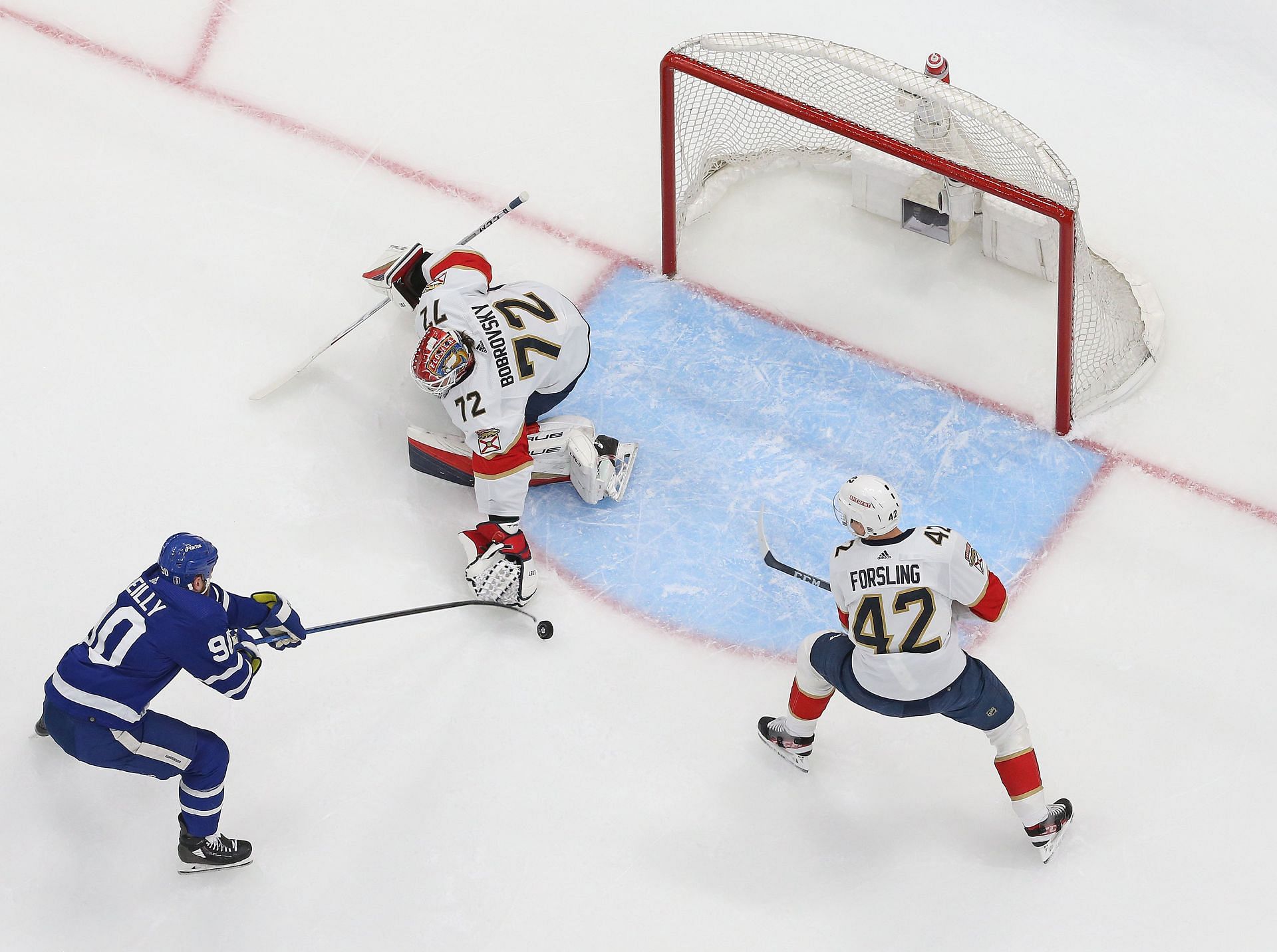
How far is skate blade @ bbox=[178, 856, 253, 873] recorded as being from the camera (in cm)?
489

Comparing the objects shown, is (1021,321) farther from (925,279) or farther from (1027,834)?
(1027,834)

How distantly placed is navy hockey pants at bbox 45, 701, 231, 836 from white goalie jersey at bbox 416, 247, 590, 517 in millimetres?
1067

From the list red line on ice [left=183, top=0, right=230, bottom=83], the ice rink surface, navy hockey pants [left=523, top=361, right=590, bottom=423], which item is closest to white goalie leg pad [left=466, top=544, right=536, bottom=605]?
the ice rink surface

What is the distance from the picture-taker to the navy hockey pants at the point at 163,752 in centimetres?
465

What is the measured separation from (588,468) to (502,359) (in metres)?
0.41

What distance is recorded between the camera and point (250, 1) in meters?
6.96

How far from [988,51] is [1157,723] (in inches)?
108

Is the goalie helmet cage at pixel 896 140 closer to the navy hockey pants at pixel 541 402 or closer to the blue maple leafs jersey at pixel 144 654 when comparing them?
the navy hockey pants at pixel 541 402

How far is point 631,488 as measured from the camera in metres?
5.64

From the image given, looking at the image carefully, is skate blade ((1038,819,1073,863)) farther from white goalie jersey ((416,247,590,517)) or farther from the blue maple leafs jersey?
the blue maple leafs jersey

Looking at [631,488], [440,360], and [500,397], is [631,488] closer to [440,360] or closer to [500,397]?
[500,397]

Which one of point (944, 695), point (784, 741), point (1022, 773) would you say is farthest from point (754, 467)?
point (1022, 773)

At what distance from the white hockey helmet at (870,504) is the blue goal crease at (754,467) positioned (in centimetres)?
91

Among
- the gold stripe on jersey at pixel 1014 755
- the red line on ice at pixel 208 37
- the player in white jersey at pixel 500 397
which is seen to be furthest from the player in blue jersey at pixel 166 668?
the red line on ice at pixel 208 37
